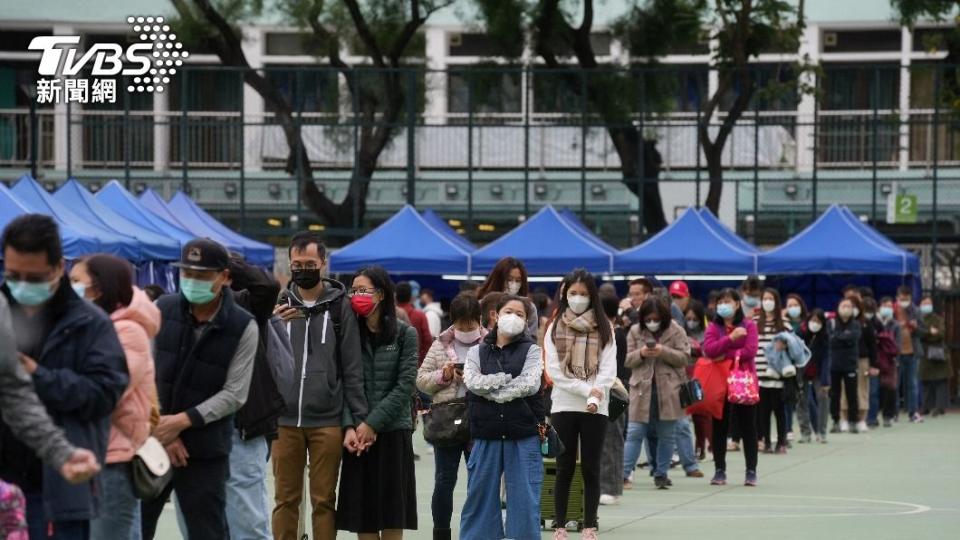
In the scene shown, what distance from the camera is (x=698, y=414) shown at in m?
21.8

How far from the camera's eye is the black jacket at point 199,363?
9.63m

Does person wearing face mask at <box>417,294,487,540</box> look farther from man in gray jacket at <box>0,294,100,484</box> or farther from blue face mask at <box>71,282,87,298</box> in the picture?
man in gray jacket at <box>0,294,100,484</box>

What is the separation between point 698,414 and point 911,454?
2836mm

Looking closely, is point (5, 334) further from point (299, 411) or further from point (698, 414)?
point (698, 414)

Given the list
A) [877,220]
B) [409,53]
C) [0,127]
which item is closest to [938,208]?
[877,220]

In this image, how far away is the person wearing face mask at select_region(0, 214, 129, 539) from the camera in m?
7.77

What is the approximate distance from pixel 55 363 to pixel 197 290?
5.72ft

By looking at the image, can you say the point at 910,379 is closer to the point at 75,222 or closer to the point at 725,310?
the point at 725,310

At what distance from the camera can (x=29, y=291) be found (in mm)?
7750

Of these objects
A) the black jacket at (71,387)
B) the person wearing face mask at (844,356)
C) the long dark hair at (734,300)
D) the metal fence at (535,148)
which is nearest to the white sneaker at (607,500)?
the long dark hair at (734,300)

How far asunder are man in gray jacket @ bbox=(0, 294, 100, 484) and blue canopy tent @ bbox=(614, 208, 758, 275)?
21.8 meters

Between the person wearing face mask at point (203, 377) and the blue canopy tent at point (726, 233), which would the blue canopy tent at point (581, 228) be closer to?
the blue canopy tent at point (726, 233)

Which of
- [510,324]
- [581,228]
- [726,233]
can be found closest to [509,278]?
[510,324]

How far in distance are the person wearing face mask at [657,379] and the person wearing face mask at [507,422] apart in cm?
521
